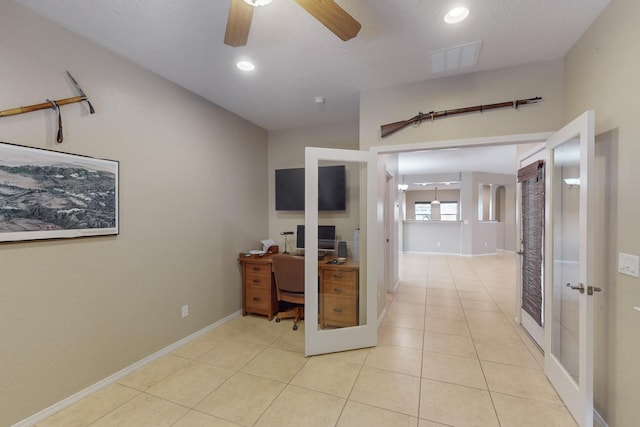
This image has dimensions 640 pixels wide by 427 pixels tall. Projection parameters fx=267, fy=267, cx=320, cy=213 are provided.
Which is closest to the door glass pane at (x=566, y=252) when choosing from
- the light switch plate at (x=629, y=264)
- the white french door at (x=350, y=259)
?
the light switch plate at (x=629, y=264)

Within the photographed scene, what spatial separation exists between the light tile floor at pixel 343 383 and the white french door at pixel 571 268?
Result: 241 mm

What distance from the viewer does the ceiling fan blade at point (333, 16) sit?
52.4 inches

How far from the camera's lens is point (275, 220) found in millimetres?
4289

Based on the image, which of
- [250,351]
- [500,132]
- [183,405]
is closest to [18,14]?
[183,405]

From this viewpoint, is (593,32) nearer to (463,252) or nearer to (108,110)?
(108,110)

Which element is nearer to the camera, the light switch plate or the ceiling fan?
the ceiling fan

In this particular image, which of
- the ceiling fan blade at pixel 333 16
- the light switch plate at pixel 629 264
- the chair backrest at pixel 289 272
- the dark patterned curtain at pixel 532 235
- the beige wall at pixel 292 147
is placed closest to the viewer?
the ceiling fan blade at pixel 333 16

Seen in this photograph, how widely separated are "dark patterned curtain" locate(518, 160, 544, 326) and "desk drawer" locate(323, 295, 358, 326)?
6.16 ft

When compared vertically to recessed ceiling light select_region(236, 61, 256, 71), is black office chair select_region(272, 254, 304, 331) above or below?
below

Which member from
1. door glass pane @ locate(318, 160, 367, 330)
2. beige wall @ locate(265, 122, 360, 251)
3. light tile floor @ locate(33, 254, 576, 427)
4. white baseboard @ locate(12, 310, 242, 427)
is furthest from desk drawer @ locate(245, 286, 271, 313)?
door glass pane @ locate(318, 160, 367, 330)

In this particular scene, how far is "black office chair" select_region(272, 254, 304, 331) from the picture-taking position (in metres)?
3.09

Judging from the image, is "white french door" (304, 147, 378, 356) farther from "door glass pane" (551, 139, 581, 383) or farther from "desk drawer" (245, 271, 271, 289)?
"door glass pane" (551, 139, 581, 383)

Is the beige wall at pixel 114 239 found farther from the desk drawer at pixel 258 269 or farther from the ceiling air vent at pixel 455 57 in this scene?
the ceiling air vent at pixel 455 57

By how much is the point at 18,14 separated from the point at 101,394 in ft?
8.86
